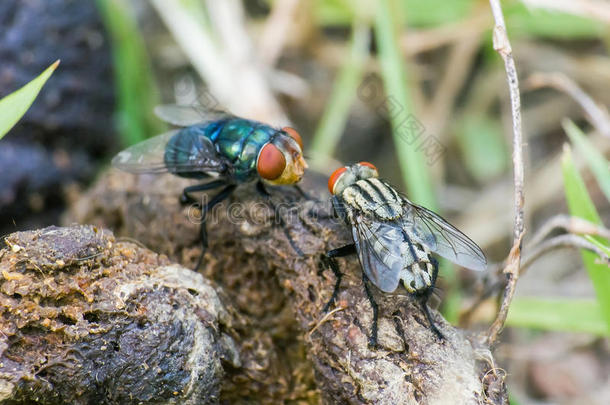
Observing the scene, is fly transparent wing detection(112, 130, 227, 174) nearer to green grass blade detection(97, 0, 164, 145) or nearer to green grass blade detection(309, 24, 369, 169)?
green grass blade detection(97, 0, 164, 145)

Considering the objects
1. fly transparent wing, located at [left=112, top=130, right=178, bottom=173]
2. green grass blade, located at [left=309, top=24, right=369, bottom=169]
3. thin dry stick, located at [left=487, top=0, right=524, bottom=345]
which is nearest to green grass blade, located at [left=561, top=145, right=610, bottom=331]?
thin dry stick, located at [left=487, top=0, right=524, bottom=345]

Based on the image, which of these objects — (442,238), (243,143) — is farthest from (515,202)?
(243,143)

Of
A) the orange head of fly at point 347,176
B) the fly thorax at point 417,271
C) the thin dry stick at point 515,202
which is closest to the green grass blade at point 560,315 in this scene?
the thin dry stick at point 515,202

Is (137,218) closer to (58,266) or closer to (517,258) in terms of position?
(58,266)

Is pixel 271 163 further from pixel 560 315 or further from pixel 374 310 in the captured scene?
pixel 560 315

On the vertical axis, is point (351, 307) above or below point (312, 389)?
above

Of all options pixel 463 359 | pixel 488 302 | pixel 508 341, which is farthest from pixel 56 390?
pixel 508 341
